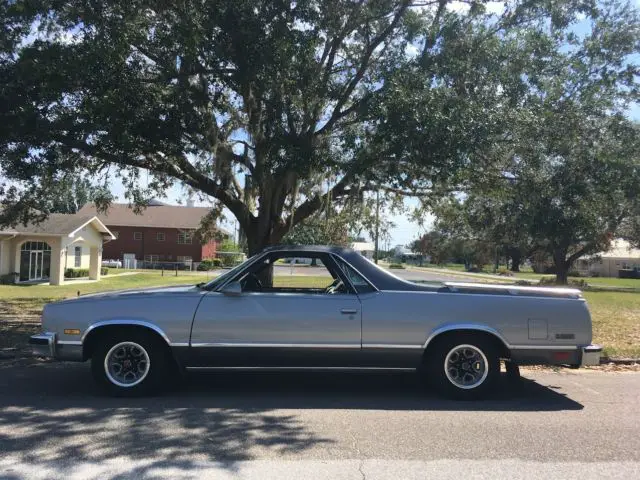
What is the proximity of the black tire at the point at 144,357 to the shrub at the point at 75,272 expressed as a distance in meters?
27.9

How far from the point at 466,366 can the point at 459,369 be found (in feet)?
0.30

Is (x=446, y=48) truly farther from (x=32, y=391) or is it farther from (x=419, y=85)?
(x=32, y=391)

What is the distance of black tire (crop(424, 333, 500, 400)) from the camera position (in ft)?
20.9

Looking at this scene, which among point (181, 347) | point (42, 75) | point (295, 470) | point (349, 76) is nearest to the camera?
point (295, 470)

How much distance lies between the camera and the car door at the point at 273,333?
6.18 meters

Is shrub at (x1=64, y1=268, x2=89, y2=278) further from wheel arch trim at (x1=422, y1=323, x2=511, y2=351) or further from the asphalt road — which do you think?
wheel arch trim at (x1=422, y1=323, x2=511, y2=351)

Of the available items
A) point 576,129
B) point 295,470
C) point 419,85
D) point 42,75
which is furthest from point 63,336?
point 576,129

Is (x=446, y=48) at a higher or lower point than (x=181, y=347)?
higher

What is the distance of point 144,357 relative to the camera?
6.31 m

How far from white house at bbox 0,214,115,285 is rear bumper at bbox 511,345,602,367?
82.1 ft

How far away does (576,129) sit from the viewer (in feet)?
36.2

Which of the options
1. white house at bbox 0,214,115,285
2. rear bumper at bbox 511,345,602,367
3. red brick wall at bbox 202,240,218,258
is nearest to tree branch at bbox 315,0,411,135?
rear bumper at bbox 511,345,602,367

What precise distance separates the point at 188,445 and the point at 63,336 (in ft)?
7.73

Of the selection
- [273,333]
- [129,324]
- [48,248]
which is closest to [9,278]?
[48,248]
